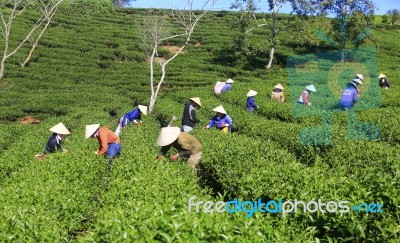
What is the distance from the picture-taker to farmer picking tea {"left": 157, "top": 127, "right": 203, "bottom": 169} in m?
8.33

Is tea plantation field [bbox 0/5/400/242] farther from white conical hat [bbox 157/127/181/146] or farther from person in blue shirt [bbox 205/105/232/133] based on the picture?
person in blue shirt [bbox 205/105/232/133]

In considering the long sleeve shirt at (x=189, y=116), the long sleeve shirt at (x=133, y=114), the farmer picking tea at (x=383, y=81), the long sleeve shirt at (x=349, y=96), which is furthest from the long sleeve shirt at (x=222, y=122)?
the farmer picking tea at (x=383, y=81)

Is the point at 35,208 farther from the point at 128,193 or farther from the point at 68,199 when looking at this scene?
the point at 128,193

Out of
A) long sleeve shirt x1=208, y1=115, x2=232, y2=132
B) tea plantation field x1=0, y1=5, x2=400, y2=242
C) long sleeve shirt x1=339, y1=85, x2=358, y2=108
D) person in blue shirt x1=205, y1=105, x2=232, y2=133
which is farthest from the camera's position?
long sleeve shirt x1=339, y1=85, x2=358, y2=108

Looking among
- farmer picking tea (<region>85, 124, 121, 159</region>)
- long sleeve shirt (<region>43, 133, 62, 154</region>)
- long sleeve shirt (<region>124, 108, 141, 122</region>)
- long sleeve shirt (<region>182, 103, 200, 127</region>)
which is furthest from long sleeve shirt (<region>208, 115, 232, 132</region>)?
long sleeve shirt (<region>43, 133, 62, 154</region>)

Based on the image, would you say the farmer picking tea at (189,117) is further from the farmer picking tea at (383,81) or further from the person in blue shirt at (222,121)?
the farmer picking tea at (383,81)

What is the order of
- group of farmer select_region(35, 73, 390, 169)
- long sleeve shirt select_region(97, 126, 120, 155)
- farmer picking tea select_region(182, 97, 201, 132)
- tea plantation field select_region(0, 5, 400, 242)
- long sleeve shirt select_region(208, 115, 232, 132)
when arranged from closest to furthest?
tea plantation field select_region(0, 5, 400, 242)
group of farmer select_region(35, 73, 390, 169)
long sleeve shirt select_region(97, 126, 120, 155)
long sleeve shirt select_region(208, 115, 232, 132)
farmer picking tea select_region(182, 97, 201, 132)

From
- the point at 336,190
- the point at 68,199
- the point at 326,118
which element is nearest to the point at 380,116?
A: the point at 326,118

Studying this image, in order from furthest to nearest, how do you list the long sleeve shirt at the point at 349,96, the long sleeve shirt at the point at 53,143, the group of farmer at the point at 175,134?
the long sleeve shirt at the point at 349,96, the long sleeve shirt at the point at 53,143, the group of farmer at the point at 175,134

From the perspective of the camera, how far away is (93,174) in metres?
8.14

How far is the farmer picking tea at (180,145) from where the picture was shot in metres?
8.33

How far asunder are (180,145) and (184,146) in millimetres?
91

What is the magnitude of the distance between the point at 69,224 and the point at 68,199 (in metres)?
0.46

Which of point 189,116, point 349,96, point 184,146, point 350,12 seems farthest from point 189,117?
point 350,12
